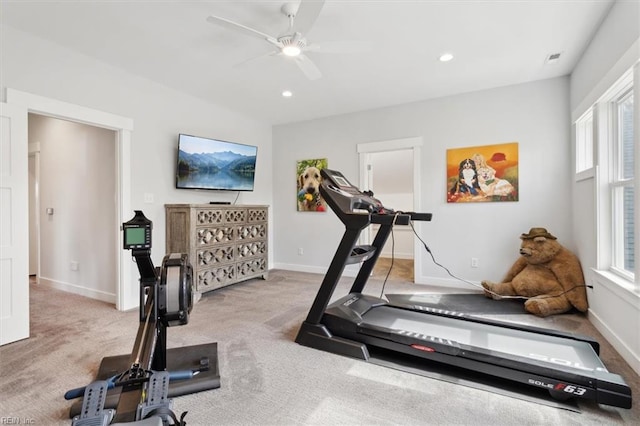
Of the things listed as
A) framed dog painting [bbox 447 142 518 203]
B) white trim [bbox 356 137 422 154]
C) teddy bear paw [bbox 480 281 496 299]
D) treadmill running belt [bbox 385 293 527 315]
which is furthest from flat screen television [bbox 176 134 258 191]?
teddy bear paw [bbox 480 281 496 299]

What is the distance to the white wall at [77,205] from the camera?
11.7 feet

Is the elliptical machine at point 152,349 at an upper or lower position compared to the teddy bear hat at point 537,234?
lower

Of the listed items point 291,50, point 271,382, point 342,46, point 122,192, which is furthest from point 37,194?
point 342,46

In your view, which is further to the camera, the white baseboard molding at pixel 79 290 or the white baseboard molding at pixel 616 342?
the white baseboard molding at pixel 79 290

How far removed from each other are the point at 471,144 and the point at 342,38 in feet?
7.71

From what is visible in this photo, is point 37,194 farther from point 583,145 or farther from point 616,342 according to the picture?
point 583,145

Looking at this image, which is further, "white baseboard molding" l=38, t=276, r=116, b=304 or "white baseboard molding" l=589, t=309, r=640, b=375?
"white baseboard molding" l=38, t=276, r=116, b=304

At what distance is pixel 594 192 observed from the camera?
9.11ft

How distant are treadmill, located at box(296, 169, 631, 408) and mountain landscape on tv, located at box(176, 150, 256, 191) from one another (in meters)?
2.30

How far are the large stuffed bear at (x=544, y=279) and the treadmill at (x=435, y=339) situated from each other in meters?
1.12

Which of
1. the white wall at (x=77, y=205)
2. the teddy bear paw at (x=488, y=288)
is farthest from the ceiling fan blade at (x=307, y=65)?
the teddy bear paw at (x=488, y=288)

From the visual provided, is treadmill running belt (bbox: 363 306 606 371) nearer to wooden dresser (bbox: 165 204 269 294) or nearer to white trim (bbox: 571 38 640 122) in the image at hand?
white trim (bbox: 571 38 640 122)

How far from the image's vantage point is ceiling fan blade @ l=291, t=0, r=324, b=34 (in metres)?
1.91

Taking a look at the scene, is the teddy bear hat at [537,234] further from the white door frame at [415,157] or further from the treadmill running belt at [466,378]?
the treadmill running belt at [466,378]
